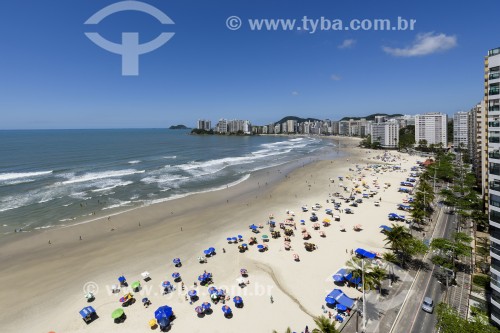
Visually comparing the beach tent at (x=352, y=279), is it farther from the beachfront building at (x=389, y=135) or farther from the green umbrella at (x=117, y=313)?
the beachfront building at (x=389, y=135)

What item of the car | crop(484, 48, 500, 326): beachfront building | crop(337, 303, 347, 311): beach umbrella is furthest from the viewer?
crop(337, 303, 347, 311): beach umbrella

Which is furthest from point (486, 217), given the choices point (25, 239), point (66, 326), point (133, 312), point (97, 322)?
point (25, 239)

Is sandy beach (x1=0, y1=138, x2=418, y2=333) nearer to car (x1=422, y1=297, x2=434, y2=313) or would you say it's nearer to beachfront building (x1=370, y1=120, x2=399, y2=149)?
car (x1=422, y1=297, x2=434, y2=313)

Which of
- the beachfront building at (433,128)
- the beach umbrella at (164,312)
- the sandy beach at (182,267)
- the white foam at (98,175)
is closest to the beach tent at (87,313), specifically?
the sandy beach at (182,267)

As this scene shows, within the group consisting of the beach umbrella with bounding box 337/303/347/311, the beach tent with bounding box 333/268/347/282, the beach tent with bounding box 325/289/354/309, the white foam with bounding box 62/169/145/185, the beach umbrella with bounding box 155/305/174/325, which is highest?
the white foam with bounding box 62/169/145/185

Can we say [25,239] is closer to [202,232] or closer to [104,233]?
[104,233]


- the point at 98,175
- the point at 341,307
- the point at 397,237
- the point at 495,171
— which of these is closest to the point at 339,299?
the point at 341,307

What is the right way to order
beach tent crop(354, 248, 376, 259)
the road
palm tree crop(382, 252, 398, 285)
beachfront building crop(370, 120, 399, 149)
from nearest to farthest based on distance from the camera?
1. the road
2. palm tree crop(382, 252, 398, 285)
3. beach tent crop(354, 248, 376, 259)
4. beachfront building crop(370, 120, 399, 149)

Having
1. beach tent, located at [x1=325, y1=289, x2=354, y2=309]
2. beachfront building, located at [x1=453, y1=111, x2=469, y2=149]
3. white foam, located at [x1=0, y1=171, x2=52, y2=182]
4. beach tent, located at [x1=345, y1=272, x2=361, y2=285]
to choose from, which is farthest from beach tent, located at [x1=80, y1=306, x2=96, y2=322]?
beachfront building, located at [x1=453, y1=111, x2=469, y2=149]
